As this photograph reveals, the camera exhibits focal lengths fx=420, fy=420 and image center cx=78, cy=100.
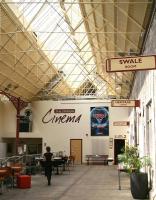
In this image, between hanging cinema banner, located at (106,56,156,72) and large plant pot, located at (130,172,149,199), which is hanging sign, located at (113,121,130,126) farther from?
hanging cinema banner, located at (106,56,156,72)

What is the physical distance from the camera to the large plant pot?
40.0 ft

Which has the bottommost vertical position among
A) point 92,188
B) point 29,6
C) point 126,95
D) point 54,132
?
point 92,188

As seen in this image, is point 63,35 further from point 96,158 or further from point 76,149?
point 96,158

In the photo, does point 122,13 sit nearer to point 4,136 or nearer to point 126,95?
point 126,95

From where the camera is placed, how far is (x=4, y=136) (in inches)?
1448

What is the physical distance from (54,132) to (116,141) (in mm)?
5397

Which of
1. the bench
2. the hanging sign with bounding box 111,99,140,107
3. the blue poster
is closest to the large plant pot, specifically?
the hanging sign with bounding box 111,99,140,107

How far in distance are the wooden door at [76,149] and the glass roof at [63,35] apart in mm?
5013

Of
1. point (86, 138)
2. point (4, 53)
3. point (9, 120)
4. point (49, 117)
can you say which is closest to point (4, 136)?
point (9, 120)

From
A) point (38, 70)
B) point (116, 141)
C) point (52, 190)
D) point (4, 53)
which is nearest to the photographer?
point (52, 190)

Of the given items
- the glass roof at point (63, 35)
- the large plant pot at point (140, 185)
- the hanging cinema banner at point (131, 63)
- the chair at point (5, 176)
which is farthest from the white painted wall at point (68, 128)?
the hanging cinema banner at point (131, 63)

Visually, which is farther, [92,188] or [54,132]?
[54,132]

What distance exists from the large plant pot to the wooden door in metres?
23.1

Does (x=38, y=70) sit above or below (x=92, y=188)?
above
